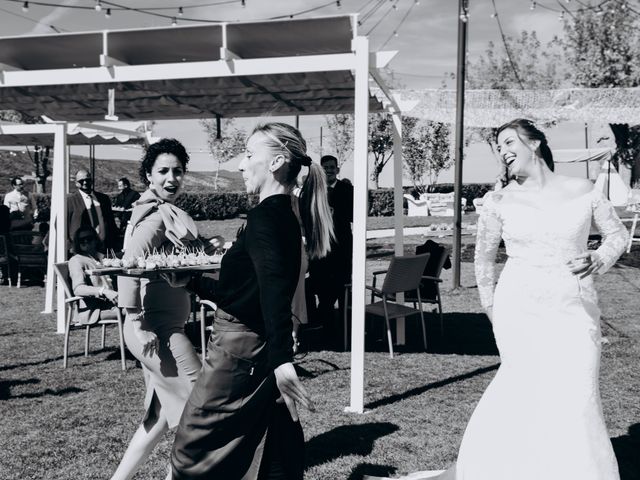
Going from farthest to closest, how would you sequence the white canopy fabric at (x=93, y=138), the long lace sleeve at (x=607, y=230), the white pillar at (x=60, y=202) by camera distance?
the white canopy fabric at (x=93, y=138) → the white pillar at (x=60, y=202) → the long lace sleeve at (x=607, y=230)

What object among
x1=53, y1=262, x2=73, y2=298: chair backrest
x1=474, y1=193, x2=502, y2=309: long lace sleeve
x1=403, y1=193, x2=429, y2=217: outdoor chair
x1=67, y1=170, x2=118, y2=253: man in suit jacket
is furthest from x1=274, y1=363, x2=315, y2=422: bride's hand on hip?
x1=403, y1=193, x2=429, y2=217: outdoor chair

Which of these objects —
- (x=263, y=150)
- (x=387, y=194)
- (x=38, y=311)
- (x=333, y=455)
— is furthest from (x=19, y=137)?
(x=387, y=194)

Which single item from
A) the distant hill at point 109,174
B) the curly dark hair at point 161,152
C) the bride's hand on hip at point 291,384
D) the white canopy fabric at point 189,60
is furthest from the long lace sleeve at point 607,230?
the distant hill at point 109,174

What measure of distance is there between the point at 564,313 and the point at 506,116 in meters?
8.90

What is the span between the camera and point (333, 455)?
15.1ft

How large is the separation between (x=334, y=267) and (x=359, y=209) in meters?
2.85

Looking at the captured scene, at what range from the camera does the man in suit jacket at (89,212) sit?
407 inches

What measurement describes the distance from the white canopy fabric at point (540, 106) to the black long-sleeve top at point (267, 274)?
856 centimetres

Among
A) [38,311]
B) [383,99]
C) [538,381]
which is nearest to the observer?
[538,381]

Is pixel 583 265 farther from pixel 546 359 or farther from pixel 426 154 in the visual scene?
pixel 426 154

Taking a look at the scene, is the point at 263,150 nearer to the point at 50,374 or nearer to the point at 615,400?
the point at 615,400

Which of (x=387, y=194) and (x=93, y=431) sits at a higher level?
(x=387, y=194)

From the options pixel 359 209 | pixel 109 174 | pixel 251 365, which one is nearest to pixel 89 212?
pixel 359 209

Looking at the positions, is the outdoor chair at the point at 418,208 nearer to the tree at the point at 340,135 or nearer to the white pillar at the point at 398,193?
the tree at the point at 340,135
